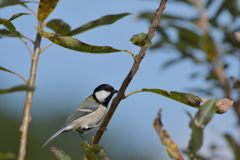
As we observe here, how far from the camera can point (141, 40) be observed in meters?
1.48

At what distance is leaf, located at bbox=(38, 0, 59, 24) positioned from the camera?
175 cm

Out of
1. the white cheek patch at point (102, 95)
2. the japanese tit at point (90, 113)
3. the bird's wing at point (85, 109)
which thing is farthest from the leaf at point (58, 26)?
the white cheek patch at point (102, 95)

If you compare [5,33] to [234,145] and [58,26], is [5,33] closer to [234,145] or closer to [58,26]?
[58,26]

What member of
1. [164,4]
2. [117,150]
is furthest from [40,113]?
[164,4]

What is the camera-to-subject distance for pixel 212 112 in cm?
134

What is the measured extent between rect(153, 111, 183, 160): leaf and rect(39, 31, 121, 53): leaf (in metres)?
0.39

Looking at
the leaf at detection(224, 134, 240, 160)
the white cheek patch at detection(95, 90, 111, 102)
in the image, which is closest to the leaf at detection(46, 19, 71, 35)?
the leaf at detection(224, 134, 240, 160)

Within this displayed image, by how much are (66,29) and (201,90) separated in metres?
1.05

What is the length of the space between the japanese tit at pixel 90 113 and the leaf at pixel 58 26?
8.48 feet

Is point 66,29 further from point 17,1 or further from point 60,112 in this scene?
point 60,112

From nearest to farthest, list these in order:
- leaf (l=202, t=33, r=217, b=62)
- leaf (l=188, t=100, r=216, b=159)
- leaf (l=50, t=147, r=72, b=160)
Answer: leaf (l=188, t=100, r=216, b=159)
leaf (l=50, t=147, r=72, b=160)
leaf (l=202, t=33, r=217, b=62)

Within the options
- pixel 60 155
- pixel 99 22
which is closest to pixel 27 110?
pixel 60 155

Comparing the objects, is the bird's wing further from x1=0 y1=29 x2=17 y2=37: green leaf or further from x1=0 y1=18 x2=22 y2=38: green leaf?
x1=0 y1=18 x2=22 y2=38: green leaf

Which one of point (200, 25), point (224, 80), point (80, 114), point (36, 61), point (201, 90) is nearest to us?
point (36, 61)
